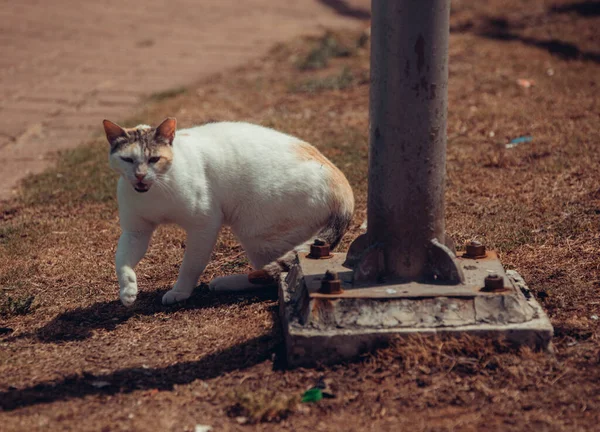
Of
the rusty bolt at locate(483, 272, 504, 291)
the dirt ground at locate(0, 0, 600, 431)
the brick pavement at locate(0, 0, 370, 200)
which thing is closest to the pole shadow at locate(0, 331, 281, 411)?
the dirt ground at locate(0, 0, 600, 431)

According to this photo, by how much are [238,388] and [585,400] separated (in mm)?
1294

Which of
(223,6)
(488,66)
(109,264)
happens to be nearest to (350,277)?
(109,264)

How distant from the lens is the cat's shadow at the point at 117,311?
147 inches

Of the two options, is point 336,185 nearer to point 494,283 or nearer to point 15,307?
point 494,283

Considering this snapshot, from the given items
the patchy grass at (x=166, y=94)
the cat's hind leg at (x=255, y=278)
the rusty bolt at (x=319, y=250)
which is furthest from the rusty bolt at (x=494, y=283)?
the patchy grass at (x=166, y=94)

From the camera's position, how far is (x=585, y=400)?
Result: 2877 millimetres

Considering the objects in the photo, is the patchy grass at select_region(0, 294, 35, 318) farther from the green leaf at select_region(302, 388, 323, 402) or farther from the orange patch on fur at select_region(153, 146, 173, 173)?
the green leaf at select_region(302, 388, 323, 402)

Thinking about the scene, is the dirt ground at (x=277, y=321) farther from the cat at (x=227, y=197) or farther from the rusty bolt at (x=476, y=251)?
the rusty bolt at (x=476, y=251)

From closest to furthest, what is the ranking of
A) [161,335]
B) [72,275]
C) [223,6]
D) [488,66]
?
[161,335], [72,275], [488,66], [223,6]

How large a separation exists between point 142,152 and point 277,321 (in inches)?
39.5

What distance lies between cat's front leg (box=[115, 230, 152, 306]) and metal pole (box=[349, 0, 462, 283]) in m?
1.07

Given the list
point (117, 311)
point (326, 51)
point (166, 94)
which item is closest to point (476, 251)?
point (117, 311)

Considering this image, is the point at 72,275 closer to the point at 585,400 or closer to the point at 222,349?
the point at 222,349

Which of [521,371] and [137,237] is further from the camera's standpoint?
[137,237]
